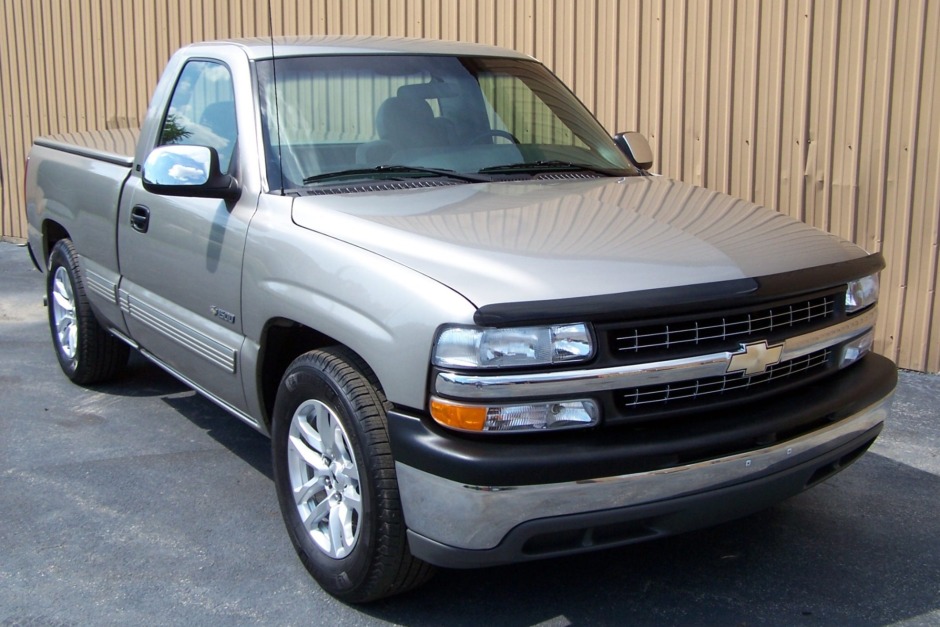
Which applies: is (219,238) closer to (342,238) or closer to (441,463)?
(342,238)

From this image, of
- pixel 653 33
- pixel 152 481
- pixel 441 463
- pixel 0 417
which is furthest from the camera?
pixel 653 33

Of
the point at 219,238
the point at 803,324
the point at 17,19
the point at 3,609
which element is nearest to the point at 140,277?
the point at 219,238

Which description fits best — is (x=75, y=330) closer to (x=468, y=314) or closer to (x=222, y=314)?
(x=222, y=314)

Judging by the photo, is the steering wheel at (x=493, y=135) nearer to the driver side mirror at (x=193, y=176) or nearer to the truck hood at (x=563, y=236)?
the truck hood at (x=563, y=236)

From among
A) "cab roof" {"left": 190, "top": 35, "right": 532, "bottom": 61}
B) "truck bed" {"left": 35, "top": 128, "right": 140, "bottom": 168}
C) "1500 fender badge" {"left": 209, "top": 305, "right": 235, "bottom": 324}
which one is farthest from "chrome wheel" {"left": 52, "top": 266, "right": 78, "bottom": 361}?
"1500 fender badge" {"left": 209, "top": 305, "right": 235, "bottom": 324}

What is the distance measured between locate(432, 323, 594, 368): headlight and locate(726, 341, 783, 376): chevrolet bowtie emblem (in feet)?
1.61

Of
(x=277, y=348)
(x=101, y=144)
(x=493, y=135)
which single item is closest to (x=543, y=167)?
(x=493, y=135)

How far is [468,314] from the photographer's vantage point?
2.90 m

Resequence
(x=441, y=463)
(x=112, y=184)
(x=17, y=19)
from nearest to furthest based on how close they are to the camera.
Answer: (x=441, y=463), (x=112, y=184), (x=17, y=19)

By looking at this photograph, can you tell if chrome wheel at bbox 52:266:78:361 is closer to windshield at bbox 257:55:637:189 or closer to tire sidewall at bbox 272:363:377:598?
windshield at bbox 257:55:637:189

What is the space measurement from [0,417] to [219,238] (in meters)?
2.26

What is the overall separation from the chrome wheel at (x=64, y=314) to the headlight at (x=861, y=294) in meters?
4.15

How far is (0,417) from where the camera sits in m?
5.54

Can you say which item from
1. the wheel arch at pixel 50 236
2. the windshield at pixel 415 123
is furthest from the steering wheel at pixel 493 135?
the wheel arch at pixel 50 236
